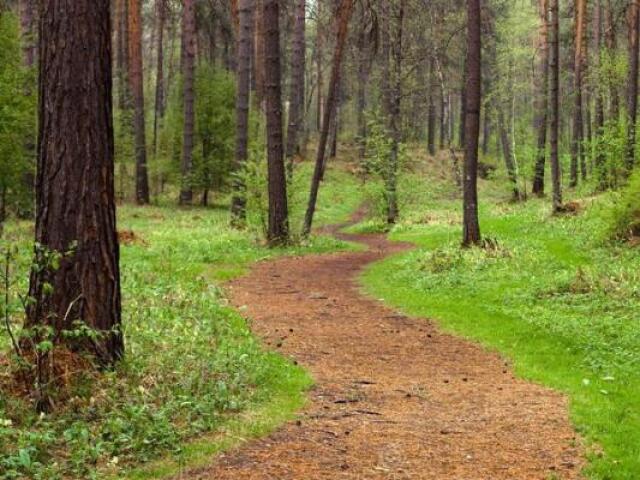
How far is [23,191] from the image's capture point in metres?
19.6

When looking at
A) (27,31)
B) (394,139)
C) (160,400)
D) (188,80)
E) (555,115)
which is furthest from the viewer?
(188,80)

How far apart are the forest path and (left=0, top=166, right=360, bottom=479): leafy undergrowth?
300mm

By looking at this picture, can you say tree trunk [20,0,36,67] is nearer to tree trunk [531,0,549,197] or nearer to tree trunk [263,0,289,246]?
tree trunk [263,0,289,246]

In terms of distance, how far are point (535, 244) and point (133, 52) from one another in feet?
60.0

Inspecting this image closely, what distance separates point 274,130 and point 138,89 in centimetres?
1223

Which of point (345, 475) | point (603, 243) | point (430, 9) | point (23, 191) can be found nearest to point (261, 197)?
point (23, 191)

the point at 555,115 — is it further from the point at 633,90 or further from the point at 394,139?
the point at 394,139

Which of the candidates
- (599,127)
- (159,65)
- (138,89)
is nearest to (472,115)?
(599,127)

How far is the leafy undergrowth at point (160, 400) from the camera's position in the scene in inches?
177

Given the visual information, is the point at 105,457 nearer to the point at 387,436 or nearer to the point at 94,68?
the point at 387,436

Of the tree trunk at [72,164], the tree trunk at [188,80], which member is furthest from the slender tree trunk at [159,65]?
the tree trunk at [72,164]

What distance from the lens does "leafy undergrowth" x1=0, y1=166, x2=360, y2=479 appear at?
451 centimetres

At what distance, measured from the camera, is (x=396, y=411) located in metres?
6.32

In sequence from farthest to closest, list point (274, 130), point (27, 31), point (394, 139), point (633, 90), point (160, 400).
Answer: point (394, 139) → point (633, 90) → point (27, 31) → point (274, 130) → point (160, 400)
